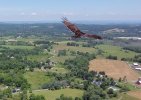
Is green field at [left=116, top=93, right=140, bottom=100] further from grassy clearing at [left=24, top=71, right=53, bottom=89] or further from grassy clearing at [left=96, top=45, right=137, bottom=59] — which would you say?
grassy clearing at [left=96, top=45, right=137, bottom=59]

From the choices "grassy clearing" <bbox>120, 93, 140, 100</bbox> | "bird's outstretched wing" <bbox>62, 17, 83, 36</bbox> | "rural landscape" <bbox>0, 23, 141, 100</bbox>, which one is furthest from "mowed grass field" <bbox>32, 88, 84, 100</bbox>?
"bird's outstretched wing" <bbox>62, 17, 83, 36</bbox>

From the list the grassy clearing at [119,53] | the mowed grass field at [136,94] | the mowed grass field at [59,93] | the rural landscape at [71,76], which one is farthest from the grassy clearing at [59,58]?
the mowed grass field at [136,94]

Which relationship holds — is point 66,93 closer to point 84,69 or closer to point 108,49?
point 84,69

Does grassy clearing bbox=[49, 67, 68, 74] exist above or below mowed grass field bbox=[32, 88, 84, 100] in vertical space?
below

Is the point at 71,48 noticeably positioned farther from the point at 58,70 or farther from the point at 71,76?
the point at 71,76

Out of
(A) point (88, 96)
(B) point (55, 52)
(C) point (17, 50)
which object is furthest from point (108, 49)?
(A) point (88, 96)

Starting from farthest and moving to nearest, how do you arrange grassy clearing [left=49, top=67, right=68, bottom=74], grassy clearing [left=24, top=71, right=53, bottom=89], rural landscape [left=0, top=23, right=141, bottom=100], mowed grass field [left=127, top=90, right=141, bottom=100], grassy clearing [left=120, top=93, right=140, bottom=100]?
grassy clearing [left=49, top=67, right=68, bottom=74] → grassy clearing [left=24, top=71, right=53, bottom=89] → rural landscape [left=0, top=23, right=141, bottom=100] → mowed grass field [left=127, top=90, right=141, bottom=100] → grassy clearing [left=120, top=93, right=140, bottom=100]

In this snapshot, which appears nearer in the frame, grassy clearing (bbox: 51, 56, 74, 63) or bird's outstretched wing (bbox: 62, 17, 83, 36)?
bird's outstretched wing (bbox: 62, 17, 83, 36)

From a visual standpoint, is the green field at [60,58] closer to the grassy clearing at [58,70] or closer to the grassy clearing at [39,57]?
the grassy clearing at [39,57]
